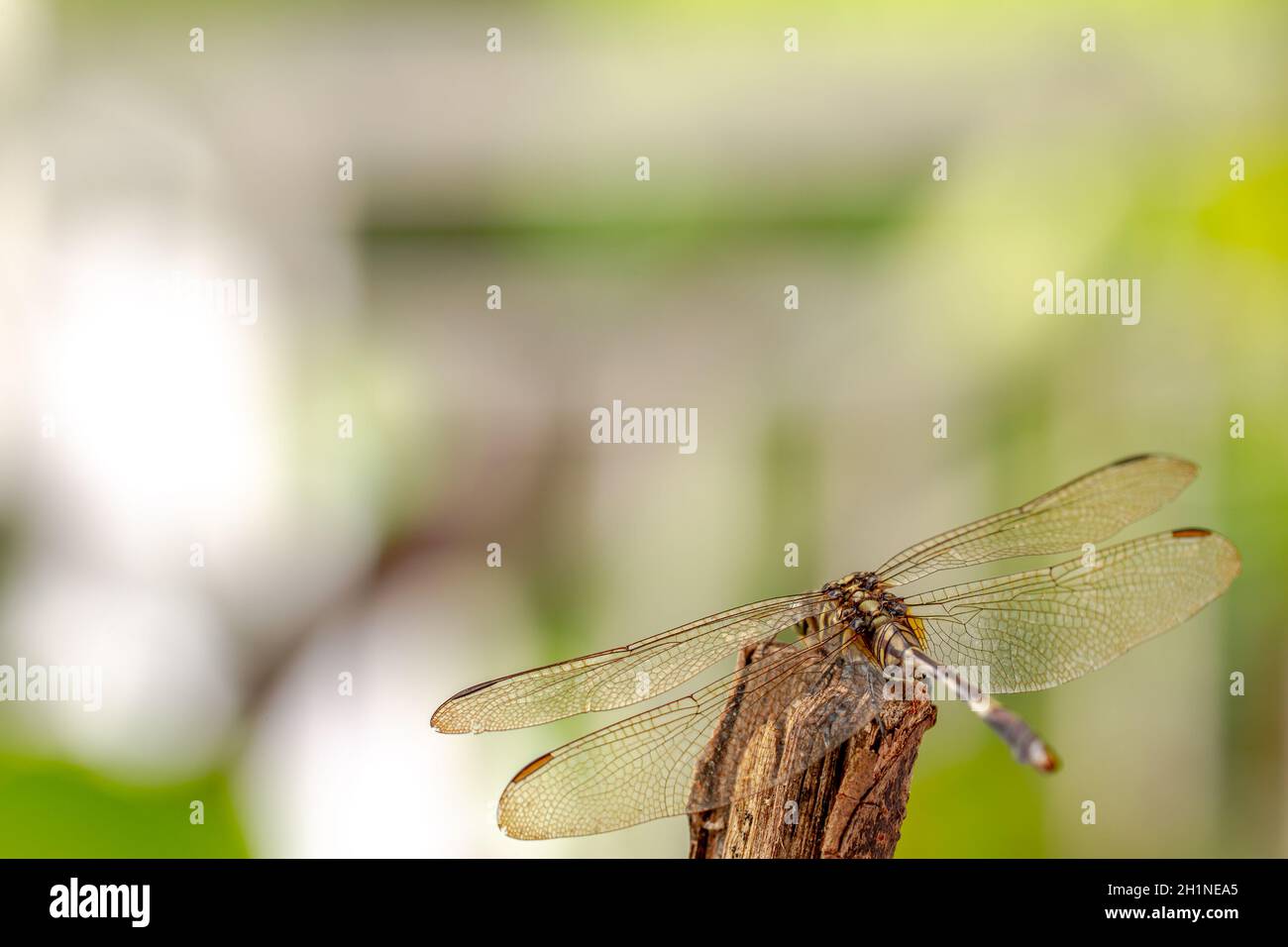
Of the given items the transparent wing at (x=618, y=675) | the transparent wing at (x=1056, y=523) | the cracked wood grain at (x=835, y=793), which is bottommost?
the cracked wood grain at (x=835, y=793)

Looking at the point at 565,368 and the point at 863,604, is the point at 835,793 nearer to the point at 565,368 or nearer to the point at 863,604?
the point at 863,604

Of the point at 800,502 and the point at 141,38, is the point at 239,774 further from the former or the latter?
the point at 141,38

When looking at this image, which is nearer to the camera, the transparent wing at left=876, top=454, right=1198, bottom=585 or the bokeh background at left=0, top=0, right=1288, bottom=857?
the transparent wing at left=876, top=454, right=1198, bottom=585

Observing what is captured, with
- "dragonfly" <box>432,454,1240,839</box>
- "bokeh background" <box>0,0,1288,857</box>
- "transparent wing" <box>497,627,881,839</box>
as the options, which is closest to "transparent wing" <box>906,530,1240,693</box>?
"dragonfly" <box>432,454,1240,839</box>

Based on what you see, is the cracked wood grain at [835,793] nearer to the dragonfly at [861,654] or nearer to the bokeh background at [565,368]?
the dragonfly at [861,654]

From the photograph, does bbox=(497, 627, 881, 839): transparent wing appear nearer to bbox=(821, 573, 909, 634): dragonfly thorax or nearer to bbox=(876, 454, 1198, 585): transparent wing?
bbox=(821, 573, 909, 634): dragonfly thorax

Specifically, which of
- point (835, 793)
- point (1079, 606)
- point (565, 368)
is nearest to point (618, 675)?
point (835, 793)

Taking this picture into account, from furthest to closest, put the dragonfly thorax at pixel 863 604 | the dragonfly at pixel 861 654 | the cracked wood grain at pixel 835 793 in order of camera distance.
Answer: the dragonfly thorax at pixel 863 604
the dragonfly at pixel 861 654
the cracked wood grain at pixel 835 793

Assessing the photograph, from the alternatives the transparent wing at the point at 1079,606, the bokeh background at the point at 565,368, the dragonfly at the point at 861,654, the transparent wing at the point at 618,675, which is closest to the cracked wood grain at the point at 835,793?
the dragonfly at the point at 861,654
